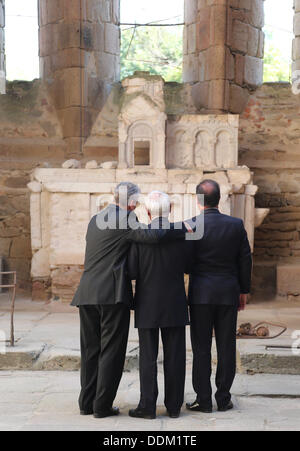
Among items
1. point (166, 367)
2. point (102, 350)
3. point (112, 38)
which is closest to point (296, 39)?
point (112, 38)

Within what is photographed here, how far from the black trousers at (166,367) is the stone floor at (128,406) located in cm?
12

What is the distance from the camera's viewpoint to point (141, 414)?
4.19m

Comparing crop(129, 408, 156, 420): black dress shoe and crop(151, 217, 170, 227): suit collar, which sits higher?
crop(151, 217, 170, 227): suit collar

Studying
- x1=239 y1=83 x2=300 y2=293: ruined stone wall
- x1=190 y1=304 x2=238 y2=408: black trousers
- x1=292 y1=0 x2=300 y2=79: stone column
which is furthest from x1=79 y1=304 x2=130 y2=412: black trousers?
x1=292 y1=0 x2=300 y2=79: stone column

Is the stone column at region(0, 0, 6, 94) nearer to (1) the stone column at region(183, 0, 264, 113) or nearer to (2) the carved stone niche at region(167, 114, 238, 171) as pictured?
(1) the stone column at region(183, 0, 264, 113)

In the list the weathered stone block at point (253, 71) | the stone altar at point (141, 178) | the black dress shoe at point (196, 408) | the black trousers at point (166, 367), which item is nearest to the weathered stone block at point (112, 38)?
the stone altar at point (141, 178)

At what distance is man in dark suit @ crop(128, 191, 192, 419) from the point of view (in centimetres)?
414

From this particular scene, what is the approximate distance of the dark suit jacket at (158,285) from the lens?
4129 mm

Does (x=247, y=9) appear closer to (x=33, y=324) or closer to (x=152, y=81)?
(x=152, y=81)

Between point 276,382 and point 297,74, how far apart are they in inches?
252

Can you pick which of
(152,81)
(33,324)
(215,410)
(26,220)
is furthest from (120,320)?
(26,220)

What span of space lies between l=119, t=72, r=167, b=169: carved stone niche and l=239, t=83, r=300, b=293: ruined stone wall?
223 centimetres

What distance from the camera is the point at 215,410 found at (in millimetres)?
4414

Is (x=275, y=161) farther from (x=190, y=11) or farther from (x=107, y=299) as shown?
(x=107, y=299)
